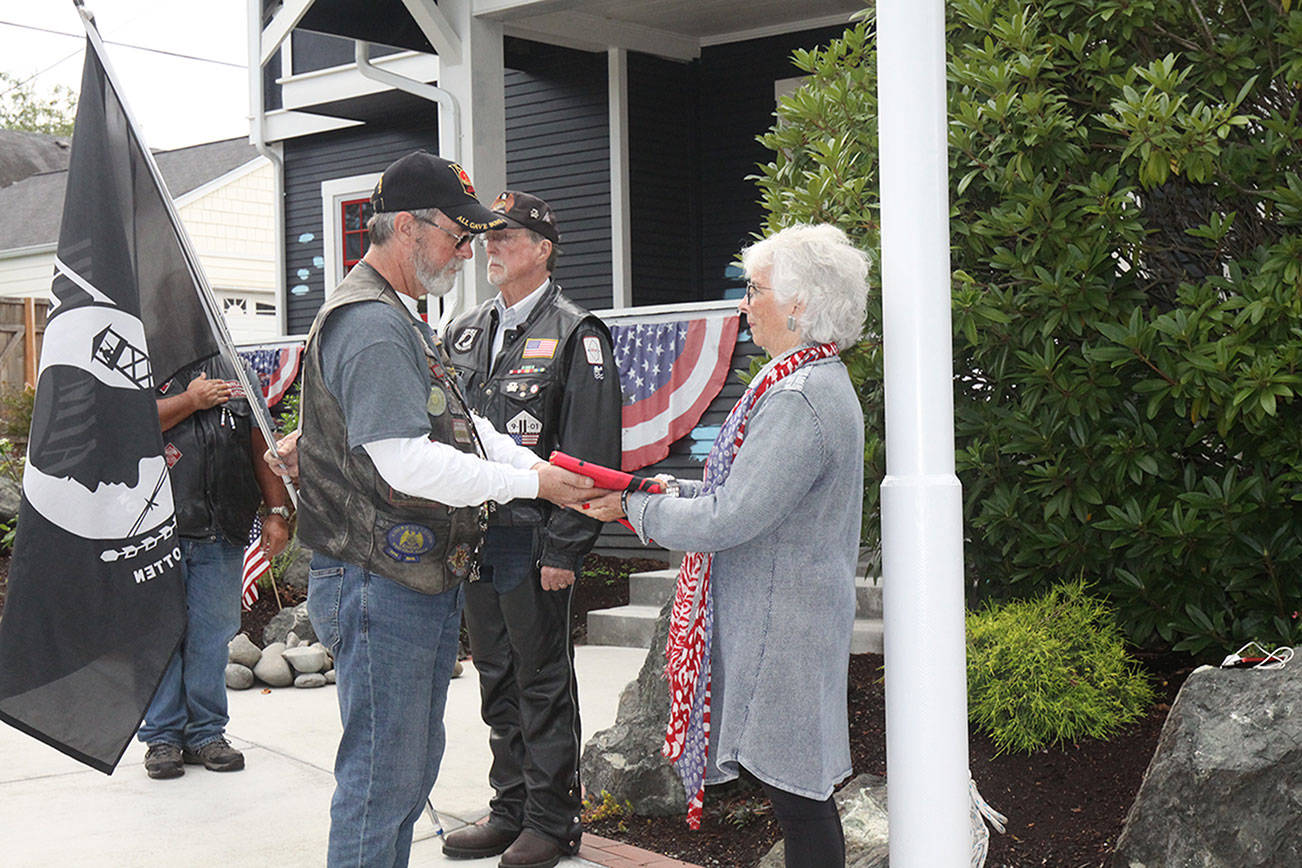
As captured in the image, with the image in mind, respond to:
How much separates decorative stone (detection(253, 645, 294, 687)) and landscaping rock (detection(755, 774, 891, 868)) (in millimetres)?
3847

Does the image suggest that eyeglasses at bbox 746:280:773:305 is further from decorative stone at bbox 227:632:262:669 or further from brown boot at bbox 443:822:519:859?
decorative stone at bbox 227:632:262:669

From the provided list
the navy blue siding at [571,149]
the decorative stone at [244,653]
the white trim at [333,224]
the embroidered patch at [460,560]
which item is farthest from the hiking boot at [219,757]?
the white trim at [333,224]

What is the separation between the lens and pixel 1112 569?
174 inches

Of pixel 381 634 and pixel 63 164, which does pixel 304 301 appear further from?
pixel 63 164

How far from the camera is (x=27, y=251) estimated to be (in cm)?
2686

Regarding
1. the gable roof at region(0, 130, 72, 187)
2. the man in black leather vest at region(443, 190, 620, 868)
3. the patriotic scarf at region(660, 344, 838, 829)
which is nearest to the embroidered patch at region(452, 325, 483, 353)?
the man in black leather vest at region(443, 190, 620, 868)

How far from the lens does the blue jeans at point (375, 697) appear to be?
289cm

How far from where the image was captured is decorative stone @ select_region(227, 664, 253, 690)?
6.88 metres

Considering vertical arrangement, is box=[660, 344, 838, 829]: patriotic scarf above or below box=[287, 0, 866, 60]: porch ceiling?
below

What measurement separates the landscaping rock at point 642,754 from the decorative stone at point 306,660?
2.87 m

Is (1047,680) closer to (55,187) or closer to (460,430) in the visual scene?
(460,430)

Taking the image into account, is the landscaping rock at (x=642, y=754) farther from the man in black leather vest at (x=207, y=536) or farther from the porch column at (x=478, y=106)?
the porch column at (x=478, y=106)

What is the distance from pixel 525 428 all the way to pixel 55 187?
101ft

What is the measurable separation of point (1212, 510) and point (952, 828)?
1957 mm
